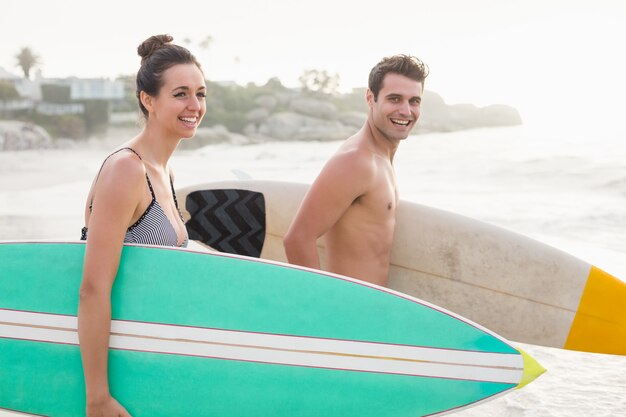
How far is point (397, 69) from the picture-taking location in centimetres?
265

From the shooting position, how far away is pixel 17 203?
11742mm

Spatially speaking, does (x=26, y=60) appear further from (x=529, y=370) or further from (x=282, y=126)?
(x=529, y=370)

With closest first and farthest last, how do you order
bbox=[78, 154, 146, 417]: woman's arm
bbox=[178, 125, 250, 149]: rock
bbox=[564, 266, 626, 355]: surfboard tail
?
bbox=[78, 154, 146, 417]: woman's arm
bbox=[564, 266, 626, 355]: surfboard tail
bbox=[178, 125, 250, 149]: rock

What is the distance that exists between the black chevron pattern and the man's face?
0.97 meters

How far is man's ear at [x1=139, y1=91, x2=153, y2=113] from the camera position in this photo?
1992 mm

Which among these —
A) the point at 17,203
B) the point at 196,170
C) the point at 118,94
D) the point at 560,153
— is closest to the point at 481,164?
the point at 560,153

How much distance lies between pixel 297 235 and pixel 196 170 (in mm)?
26863

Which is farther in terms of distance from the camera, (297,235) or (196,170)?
(196,170)

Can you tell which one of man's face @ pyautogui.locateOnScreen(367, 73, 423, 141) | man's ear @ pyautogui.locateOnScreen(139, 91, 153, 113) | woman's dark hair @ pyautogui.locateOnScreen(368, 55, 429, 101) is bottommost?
man's ear @ pyautogui.locateOnScreen(139, 91, 153, 113)

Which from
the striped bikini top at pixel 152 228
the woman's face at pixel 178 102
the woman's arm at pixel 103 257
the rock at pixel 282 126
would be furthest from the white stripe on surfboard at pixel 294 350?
the rock at pixel 282 126

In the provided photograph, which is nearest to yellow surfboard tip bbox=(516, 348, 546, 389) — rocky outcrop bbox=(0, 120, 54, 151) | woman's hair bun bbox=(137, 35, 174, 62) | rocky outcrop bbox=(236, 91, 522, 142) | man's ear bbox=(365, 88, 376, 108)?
man's ear bbox=(365, 88, 376, 108)

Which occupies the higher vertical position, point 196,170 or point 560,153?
point 560,153

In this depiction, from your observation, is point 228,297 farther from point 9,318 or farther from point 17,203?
point 17,203

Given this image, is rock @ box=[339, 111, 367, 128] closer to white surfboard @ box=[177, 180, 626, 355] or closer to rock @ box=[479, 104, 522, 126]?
rock @ box=[479, 104, 522, 126]
